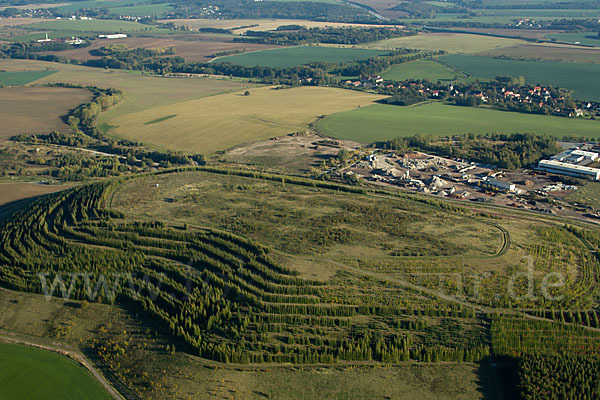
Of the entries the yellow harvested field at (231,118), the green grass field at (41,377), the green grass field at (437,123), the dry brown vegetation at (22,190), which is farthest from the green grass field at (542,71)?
the green grass field at (41,377)

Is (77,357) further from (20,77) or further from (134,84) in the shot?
(20,77)

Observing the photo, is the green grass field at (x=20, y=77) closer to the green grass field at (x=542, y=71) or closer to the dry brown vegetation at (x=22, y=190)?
the dry brown vegetation at (x=22, y=190)

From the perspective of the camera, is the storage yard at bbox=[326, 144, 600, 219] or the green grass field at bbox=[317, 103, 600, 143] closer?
the storage yard at bbox=[326, 144, 600, 219]

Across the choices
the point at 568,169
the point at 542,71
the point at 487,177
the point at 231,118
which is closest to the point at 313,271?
the point at 487,177

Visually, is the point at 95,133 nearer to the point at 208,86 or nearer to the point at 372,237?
the point at 208,86

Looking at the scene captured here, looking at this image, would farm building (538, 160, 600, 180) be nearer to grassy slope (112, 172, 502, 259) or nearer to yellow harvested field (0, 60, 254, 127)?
grassy slope (112, 172, 502, 259)

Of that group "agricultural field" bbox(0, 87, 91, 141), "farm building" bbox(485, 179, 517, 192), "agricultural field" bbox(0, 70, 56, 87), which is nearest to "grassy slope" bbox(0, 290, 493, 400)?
"farm building" bbox(485, 179, 517, 192)
